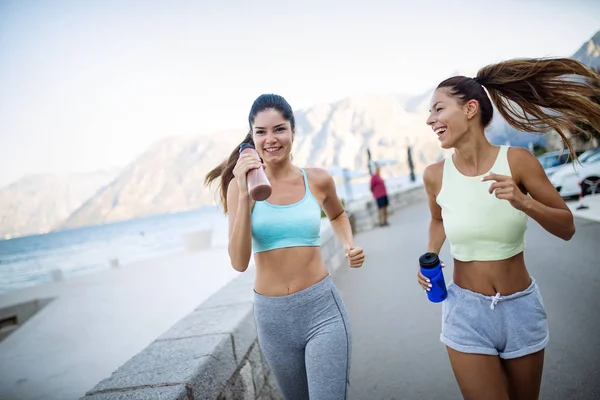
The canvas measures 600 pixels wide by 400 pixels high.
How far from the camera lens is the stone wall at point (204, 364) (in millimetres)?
1606

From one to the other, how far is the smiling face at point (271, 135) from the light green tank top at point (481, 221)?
0.92 meters

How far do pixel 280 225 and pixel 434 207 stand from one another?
942mm

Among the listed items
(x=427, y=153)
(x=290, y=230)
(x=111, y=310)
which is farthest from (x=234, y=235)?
(x=427, y=153)

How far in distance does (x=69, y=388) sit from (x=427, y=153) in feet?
562

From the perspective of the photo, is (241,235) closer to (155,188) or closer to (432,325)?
(432,325)

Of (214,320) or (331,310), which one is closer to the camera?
(331,310)

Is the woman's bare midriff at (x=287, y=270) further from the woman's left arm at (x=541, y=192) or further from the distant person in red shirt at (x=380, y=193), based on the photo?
the distant person in red shirt at (x=380, y=193)

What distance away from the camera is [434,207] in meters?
2.10

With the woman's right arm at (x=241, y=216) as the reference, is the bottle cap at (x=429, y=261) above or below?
below

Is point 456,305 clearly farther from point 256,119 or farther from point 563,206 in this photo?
point 256,119

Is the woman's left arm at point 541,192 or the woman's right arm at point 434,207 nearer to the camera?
the woman's left arm at point 541,192

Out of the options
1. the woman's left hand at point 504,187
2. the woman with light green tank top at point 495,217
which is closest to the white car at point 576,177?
the woman with light green tank top at point 495,217

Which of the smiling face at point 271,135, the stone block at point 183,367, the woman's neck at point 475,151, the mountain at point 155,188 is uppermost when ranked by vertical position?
the smiling face at point 271,135

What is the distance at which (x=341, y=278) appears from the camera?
264 inches
